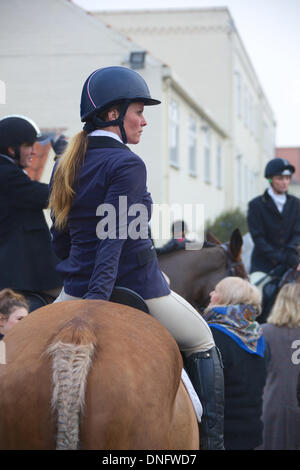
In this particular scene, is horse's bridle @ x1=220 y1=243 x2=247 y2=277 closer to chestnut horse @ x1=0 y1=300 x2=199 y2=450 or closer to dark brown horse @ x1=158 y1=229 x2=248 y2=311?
dark brown horse @ x1=158 y1=229 x2=248 y2=311

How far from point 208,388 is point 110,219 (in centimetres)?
108

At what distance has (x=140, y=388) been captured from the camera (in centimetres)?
220

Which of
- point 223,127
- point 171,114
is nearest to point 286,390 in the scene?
point 171,114

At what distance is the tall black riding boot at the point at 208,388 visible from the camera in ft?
10.6

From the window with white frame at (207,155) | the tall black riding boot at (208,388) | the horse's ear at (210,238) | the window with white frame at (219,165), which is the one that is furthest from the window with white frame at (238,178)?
the tall black riding boot at (208,388)

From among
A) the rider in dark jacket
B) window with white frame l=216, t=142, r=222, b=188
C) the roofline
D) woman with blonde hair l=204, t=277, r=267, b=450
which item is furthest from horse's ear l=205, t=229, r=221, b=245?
window with white frame l=216, t=142, r=222, b=188

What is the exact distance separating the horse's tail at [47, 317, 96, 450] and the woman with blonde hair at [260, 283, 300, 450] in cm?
338

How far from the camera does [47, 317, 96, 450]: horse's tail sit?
208 cm

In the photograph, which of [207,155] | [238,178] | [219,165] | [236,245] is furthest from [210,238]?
[238,178]

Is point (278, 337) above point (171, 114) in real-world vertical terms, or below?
below

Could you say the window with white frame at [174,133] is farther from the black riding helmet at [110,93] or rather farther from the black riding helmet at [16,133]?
the black riding helmet at [110,93]

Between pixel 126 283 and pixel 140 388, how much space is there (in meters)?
0.78

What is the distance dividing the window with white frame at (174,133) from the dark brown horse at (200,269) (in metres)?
12.9
